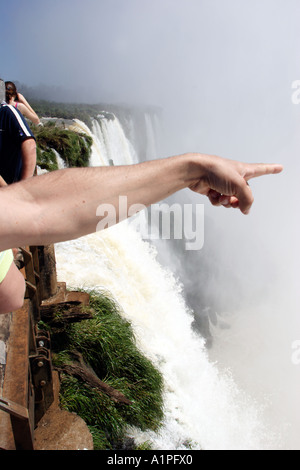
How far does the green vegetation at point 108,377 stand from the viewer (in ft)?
13.0

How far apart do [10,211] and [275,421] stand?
11969 millimetres

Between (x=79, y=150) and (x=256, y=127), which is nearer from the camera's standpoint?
(x=79, y=150)

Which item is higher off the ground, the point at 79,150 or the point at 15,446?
the point at 79,150

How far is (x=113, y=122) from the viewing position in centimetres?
1856

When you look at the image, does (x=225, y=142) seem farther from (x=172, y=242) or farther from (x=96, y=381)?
(x=96, y=381)

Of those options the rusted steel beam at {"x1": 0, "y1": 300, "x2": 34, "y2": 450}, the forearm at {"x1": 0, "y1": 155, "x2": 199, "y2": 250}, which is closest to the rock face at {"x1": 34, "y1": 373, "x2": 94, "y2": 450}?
the rusted steel beam at {"x1": 0, "y1": 300, "x2": 34, "y2": 450}

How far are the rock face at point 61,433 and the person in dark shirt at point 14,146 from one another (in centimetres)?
223

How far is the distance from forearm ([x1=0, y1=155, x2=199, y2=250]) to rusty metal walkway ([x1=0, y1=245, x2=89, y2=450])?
1.18 m

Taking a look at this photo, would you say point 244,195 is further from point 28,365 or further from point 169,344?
point 169,344

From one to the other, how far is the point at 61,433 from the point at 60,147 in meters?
9.10

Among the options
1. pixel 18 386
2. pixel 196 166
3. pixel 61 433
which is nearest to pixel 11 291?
pixel 18 386

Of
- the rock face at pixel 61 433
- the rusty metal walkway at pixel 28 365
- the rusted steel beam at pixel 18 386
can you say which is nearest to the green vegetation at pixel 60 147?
the rusty metal walkway at pixel 28 365

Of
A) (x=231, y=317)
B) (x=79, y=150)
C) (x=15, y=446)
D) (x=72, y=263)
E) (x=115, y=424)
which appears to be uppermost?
(x=79, y=150)
